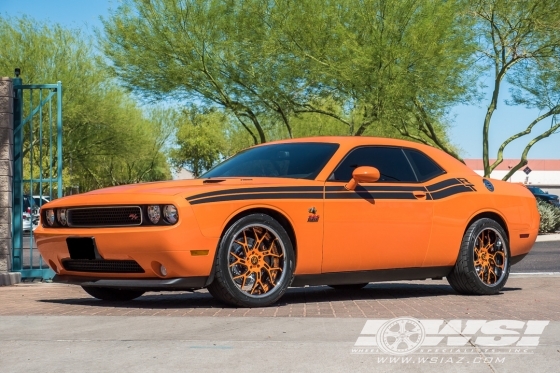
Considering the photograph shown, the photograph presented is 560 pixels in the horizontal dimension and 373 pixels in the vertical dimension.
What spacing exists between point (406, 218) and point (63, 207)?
2959 millimetres

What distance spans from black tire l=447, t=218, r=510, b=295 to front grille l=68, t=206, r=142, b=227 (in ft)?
10.7

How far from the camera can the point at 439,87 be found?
2797 centimetres

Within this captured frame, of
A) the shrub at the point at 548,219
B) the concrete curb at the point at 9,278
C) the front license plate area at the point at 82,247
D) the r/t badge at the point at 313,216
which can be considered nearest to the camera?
the front license plate area at the point at 82,247

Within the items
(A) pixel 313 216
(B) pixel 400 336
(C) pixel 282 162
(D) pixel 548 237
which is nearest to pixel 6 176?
(C) pixel 282 162

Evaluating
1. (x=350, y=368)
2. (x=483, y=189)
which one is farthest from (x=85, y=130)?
(x=350, y=368)

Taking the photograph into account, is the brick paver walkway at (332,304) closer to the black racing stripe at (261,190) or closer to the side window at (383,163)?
the black racing stripe at (261,190)

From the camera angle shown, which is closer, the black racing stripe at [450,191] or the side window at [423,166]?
the black racing stripe at [450,191]

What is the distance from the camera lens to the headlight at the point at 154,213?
8094mm

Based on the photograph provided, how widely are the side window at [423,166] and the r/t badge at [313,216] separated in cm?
146

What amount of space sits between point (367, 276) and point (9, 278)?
475cm

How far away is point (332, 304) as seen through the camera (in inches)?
353

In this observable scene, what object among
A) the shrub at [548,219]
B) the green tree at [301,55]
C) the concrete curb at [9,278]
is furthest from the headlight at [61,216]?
the shrub at [548,219]

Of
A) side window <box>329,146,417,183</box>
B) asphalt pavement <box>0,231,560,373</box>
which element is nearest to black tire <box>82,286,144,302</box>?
asphalt pavement <box>0,231,560,373</box>

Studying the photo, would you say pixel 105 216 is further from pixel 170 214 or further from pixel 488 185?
pixel 488 185
